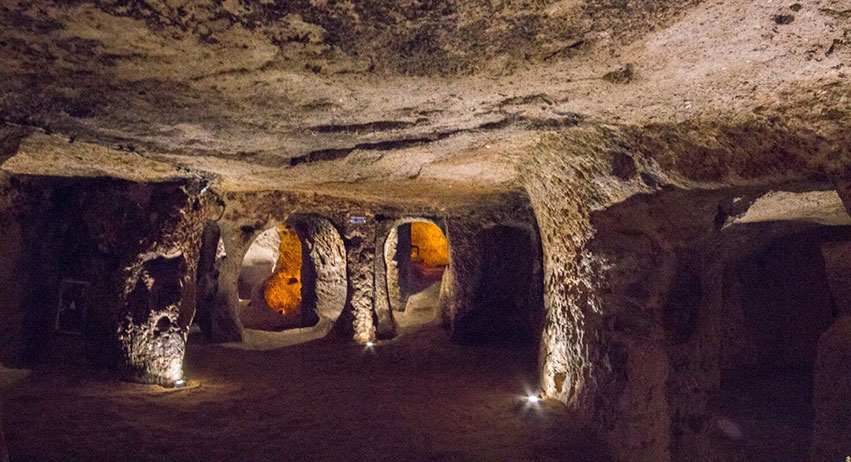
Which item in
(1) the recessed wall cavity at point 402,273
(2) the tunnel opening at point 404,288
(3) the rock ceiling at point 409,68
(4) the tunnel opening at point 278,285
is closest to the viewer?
(3) the rock ceiling at point 409,68

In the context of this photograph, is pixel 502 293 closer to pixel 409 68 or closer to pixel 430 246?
pixel 409 68

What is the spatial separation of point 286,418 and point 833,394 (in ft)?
15.2

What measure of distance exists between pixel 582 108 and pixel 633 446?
2493 mm

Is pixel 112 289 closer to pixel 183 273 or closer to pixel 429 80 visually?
pixel 183 273

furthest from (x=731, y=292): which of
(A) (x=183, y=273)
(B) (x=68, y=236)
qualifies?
(B) (x=68, y=236)

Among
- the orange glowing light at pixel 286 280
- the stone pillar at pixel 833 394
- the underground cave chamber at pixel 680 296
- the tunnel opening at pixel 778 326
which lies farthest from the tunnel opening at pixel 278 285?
the stone pillar at pixel 833 394

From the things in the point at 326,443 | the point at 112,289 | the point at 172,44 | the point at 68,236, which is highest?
the point at 172,44

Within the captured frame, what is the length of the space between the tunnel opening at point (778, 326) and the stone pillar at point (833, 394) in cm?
261

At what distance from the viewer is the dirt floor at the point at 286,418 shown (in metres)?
3.96

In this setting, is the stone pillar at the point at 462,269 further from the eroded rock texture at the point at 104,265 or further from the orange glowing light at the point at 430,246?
the orange glowing light at the point at 430,246

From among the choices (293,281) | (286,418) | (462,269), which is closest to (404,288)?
(293,281)

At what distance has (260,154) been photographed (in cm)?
474

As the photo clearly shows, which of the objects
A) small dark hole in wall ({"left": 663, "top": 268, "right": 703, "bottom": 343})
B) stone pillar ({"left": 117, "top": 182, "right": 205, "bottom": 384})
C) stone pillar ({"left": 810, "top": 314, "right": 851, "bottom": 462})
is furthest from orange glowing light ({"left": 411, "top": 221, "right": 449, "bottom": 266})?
small dark hole in wall ({"left": 663, "top": 268, "right": 703, "bottom": 343})

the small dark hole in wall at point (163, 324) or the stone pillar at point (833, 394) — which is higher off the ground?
the small dark hole in wall at point (163, 324)
